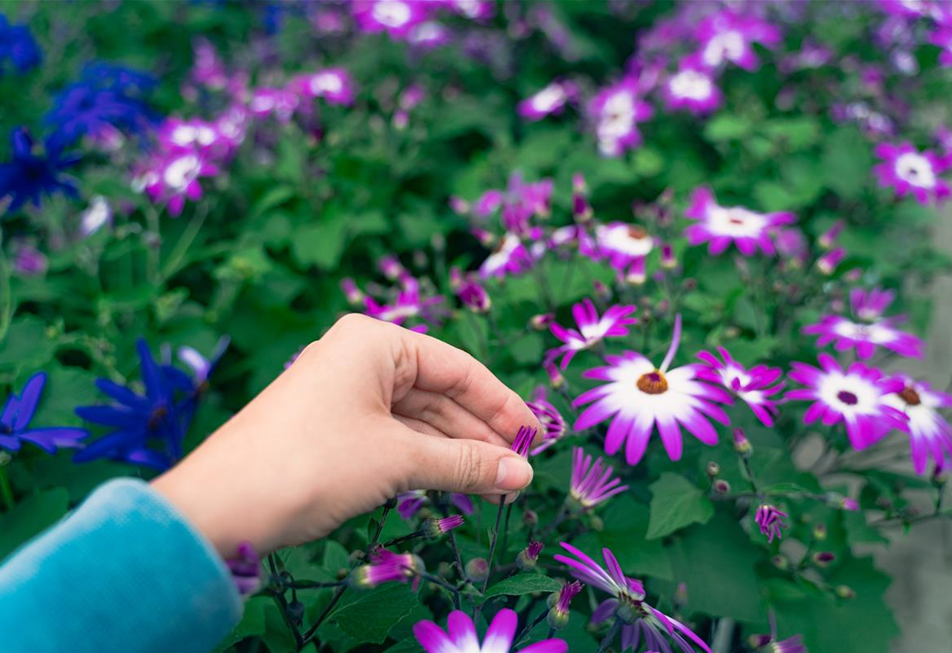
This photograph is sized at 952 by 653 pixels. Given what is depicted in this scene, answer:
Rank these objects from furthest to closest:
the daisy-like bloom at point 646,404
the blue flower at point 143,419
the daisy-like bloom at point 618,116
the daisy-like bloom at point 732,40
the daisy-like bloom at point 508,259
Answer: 1. the daisy-like bloom at point 732,40
2. the daisy-like bloom at point 618,116
3. the daisy-like bloom at point 508,259
4. the blue flower at point 143,419
5. the daisy-like bloom at point 646,404

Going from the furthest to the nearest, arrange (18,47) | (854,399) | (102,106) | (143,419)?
(18,47), (102,106), (143,419), (854,399)

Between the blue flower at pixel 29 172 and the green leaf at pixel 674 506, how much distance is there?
4.37 feet

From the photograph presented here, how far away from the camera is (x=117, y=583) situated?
0.57 metres

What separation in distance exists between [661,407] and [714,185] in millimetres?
1444

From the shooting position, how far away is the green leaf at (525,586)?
73cm

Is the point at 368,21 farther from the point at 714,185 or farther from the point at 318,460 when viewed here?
the point at 318,460

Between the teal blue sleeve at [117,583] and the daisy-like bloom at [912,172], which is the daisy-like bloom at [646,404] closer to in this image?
the teal blue sleeve at [117,583]

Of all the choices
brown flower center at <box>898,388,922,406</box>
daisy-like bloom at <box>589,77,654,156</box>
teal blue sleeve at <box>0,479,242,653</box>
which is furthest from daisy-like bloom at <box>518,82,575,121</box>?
teal blue sleeve at <box>0,479,242,653</box>

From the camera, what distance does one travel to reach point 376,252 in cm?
206

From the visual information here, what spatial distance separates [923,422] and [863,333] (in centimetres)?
18

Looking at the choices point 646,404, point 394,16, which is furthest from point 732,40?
point 646,404

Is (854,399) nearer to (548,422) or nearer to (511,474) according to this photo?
(548,422)

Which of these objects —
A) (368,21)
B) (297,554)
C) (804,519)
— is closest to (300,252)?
(368,21)

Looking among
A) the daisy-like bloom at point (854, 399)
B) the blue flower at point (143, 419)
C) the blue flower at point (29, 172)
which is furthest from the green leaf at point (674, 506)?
the blue flower at point (29, 172)
